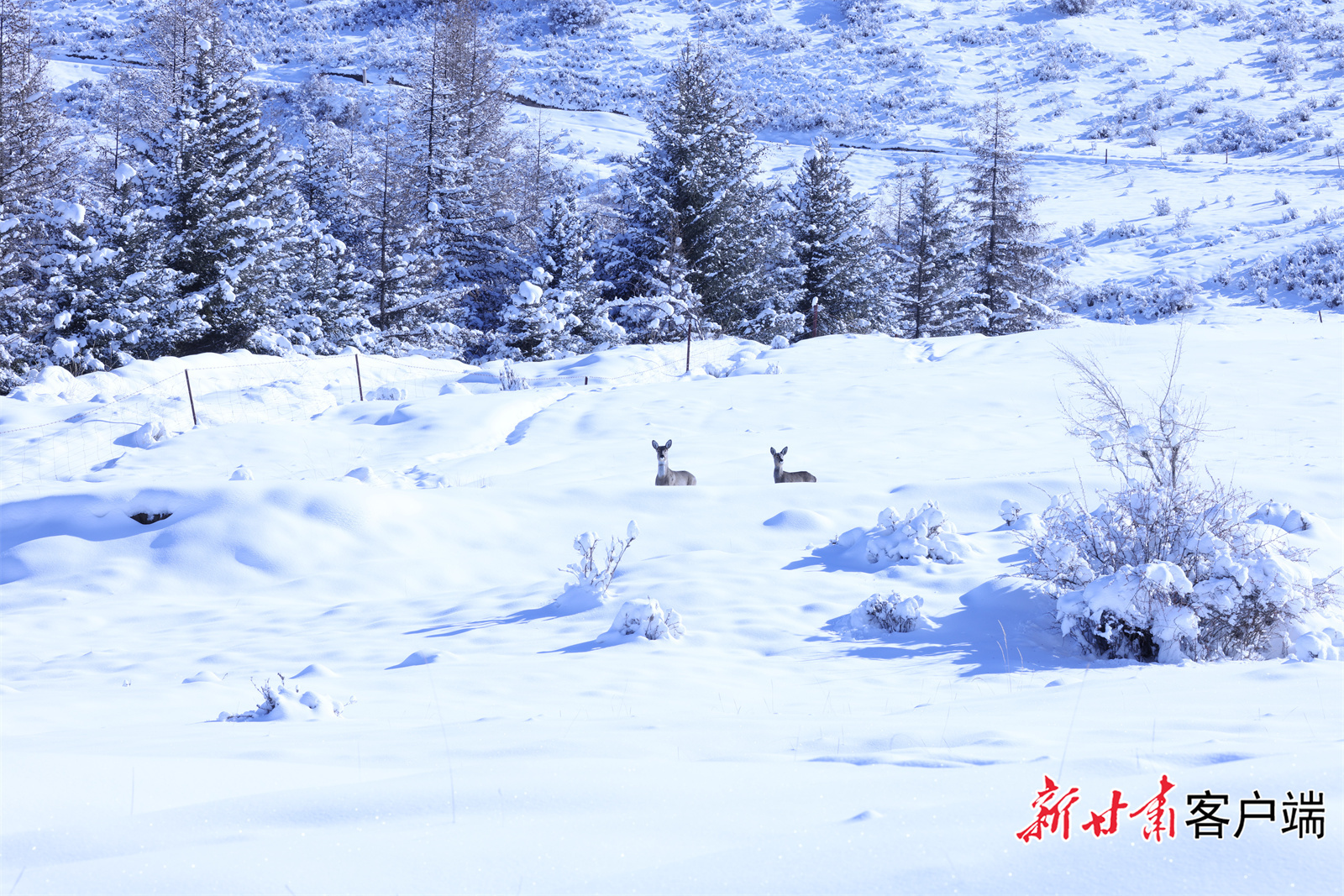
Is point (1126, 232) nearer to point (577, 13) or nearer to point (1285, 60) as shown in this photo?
point (1285, 60)

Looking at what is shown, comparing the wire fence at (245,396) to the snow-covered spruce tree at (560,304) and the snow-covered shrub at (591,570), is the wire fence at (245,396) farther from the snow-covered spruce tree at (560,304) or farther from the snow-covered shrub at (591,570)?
the snow-covered shrub at (591,570)

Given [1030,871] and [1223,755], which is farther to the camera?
[1223,755]

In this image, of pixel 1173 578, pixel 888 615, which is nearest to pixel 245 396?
pixel 888 615

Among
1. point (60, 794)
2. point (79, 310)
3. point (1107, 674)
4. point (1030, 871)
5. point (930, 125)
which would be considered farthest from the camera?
point (930, 125)

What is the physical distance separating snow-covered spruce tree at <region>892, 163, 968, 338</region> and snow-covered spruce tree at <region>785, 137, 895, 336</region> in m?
1.62

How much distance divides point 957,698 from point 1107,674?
0.98m

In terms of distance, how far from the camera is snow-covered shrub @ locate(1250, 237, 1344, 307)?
27.9 m

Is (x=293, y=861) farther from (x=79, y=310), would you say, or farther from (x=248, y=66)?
(x=248, y=66)

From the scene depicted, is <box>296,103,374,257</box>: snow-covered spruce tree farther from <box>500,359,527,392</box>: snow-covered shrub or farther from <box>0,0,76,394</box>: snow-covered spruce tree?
<box>500,359,527,392</box>: snow-covered shrub

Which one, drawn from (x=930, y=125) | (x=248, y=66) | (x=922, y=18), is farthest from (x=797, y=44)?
(x=248, y=66)

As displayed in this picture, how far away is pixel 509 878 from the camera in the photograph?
1.91m

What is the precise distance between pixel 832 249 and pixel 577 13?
3872 centimetres

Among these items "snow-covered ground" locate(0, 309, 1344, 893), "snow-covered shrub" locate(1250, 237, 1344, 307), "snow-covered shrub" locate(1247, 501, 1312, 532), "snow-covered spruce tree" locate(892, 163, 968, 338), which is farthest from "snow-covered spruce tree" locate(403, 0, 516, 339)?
"snow-covered shrub" locate(1250, 237, 1344, 307)

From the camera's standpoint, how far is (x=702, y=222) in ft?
86.9
